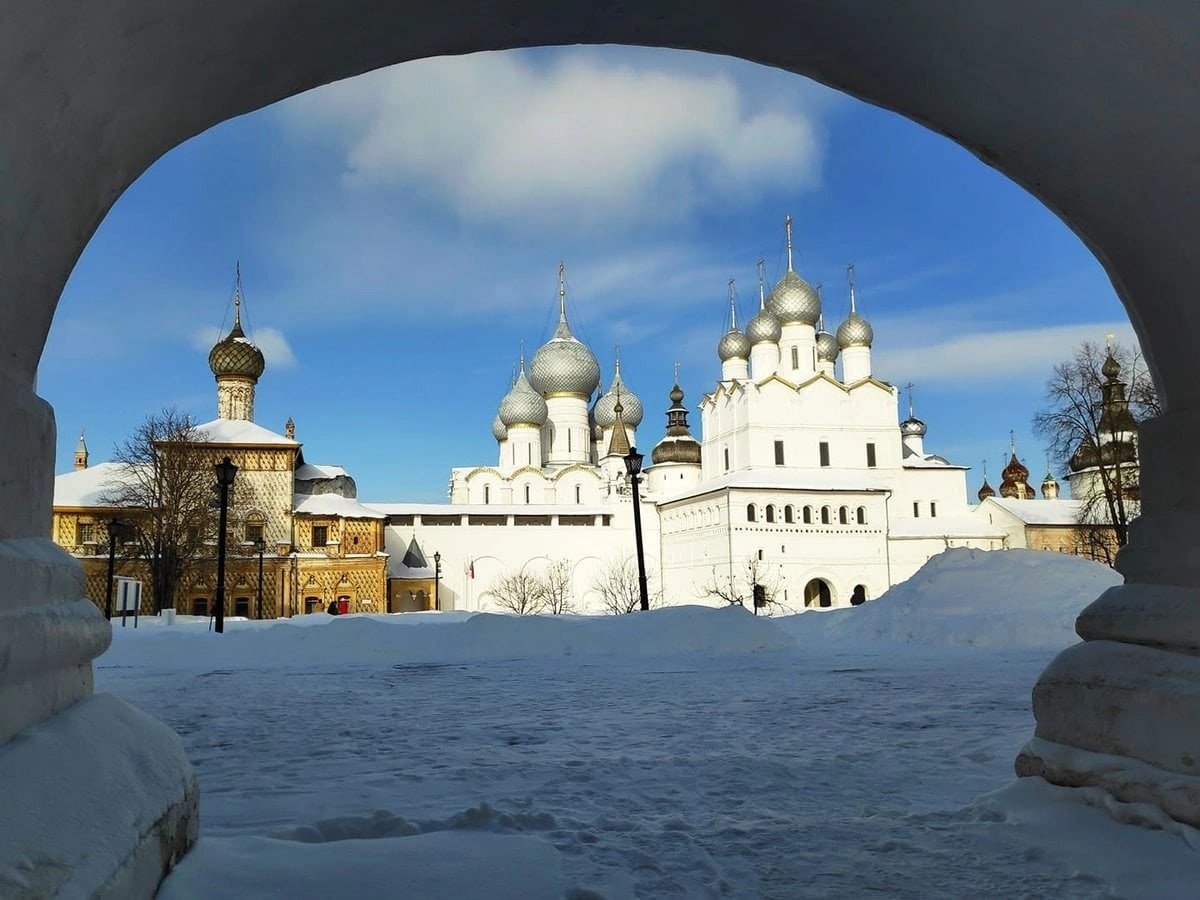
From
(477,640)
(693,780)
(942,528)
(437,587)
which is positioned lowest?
(437,587)

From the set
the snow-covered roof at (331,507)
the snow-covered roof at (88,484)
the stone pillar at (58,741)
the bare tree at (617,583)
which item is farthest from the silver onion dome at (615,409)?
the stone pillar at (58,741)

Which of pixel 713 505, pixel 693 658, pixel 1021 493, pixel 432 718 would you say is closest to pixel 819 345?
pixel 713 505

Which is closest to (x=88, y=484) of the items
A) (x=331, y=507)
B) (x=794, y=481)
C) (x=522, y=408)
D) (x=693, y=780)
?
(x=331, y=507)

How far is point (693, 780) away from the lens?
4414 millimetres

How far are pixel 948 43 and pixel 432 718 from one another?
207 inches

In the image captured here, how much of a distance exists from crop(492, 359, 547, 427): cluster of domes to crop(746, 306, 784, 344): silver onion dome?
16.8m

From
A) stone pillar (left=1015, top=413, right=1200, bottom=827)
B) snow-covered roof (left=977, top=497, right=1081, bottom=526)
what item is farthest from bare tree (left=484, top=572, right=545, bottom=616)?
stone pillar (left=1015, top=413, right=1200, bottom=827)

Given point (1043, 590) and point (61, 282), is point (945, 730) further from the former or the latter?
point (1043, 590)

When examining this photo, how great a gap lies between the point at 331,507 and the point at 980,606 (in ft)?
115

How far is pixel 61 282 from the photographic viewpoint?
279 cm

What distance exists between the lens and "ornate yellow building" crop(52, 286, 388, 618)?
42594mm

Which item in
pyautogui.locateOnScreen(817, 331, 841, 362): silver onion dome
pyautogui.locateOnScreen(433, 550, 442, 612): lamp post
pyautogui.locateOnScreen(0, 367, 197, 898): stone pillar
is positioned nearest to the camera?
pyautogui.locateOnScreen(0, 367, 197, 898): stone pillar

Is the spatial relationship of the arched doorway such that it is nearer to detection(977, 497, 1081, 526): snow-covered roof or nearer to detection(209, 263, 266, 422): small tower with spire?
detection(977, 497, 1081, 526): snow-covered roof

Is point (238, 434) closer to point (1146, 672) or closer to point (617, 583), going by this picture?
point (617, 583)
